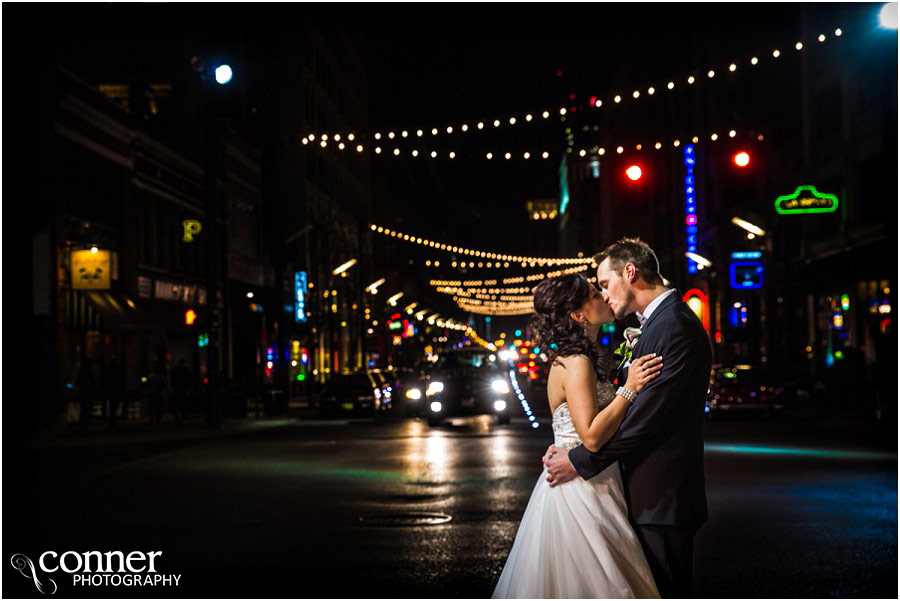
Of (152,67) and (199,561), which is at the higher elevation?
(152,67)

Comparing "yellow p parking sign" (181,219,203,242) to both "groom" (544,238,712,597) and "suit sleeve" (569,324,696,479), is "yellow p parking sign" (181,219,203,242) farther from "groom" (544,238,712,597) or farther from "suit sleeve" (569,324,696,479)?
"suit sleeve" (569,324,696,479)

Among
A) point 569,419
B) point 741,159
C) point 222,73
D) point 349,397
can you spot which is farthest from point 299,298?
point 569,419

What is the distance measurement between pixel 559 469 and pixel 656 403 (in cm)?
57

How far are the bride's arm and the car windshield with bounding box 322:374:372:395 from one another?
33.7 meters

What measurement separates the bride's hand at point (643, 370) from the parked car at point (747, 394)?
2933 centimetres

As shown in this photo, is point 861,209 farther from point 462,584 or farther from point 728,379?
point 462,584

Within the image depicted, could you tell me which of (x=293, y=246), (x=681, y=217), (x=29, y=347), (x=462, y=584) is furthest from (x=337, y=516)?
(x=293, y=246)

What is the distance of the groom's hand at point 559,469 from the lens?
225 inches

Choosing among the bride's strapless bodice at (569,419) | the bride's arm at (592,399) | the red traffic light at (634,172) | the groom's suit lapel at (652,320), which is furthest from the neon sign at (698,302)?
the bride's arm at (592,399)

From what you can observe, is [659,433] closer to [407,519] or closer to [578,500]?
[578,500]

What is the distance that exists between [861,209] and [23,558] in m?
32.3

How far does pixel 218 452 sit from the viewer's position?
24.6m

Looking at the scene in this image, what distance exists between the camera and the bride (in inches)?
224

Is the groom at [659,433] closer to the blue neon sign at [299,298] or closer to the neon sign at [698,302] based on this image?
the neon sign at [698,302]
